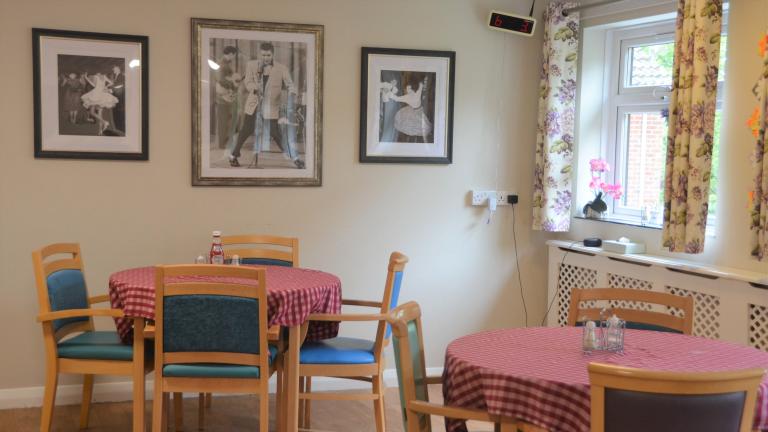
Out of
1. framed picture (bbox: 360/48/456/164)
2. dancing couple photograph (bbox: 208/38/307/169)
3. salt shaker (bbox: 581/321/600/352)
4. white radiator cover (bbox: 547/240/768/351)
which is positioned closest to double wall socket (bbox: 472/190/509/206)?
framed picture (bbox: 360/48/456/164)

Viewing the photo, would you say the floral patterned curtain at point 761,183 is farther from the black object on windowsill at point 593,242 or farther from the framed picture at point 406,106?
the framed picture at point 406,106

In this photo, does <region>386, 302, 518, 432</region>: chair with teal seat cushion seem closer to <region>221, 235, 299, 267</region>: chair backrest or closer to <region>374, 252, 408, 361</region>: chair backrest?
<region>374, 252, 408, 361</region>: chair backrest

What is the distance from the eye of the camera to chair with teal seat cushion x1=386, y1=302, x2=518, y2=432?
2580 millimetres

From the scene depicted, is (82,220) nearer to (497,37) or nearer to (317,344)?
(317,344)

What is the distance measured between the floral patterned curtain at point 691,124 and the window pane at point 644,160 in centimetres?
66

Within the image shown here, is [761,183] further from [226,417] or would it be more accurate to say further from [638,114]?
[226,417]

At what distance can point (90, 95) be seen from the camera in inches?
181

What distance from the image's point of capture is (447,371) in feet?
8.95

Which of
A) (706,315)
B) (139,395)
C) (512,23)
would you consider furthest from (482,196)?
(139,395)

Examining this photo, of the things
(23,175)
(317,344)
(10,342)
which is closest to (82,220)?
(23,175)

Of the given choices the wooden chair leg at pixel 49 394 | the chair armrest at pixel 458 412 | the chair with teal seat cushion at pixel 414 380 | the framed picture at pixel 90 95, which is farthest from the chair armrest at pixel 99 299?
the chair armrest at pixel 458 412

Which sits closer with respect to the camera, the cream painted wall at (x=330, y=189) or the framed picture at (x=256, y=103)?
the cream painted wall at (x=330, y=189)

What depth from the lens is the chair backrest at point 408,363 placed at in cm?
271

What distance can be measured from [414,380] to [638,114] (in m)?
2.91
